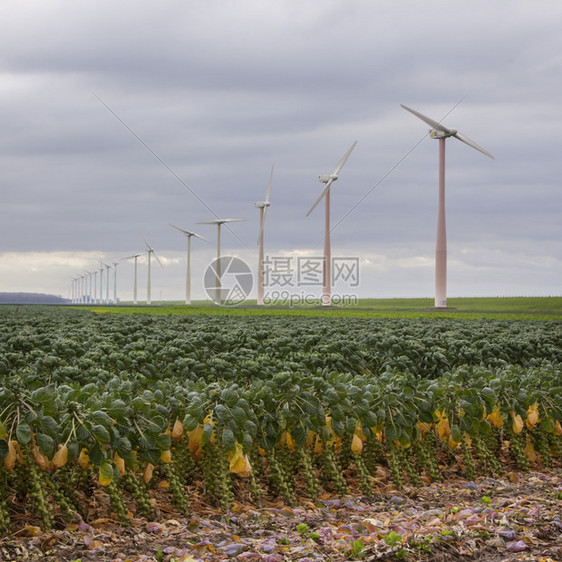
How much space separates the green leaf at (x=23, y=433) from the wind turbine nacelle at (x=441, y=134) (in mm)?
45913

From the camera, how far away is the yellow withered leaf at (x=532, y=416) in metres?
8.23

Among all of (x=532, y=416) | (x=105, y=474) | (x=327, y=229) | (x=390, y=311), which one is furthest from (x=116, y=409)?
(x=327, y=229)

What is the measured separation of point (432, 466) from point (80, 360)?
5335 mm

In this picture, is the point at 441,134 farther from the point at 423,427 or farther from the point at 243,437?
the point at 243,437

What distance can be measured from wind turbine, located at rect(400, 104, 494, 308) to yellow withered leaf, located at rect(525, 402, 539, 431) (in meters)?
39.1

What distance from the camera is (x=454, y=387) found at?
7926 mm

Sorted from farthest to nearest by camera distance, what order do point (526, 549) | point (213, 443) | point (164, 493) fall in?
point (164, 493) < point (213, 443) < point (526, 549)

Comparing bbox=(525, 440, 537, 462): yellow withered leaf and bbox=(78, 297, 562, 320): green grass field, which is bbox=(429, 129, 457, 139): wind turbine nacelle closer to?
bbox=(78, 297, 562, 320): green grass field

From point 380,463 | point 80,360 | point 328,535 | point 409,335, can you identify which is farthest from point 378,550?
point 409,335

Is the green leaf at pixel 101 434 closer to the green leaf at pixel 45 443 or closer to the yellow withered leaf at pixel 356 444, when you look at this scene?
the green leaf at pixel 45 443

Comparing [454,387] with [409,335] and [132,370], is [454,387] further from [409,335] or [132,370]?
[409,335]

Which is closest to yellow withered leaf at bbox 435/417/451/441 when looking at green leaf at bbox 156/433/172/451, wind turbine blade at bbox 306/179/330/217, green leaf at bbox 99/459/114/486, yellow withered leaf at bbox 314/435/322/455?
yellow withered leaf at bbox 314/435/322/455

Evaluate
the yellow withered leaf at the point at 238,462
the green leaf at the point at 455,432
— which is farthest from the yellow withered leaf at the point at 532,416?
the yellow withered leaf at the point at 238,462

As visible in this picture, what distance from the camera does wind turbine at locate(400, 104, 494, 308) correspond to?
46.1 m
